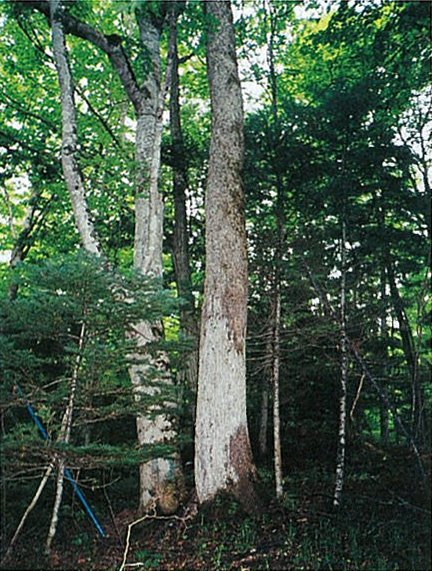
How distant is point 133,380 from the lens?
607 cm

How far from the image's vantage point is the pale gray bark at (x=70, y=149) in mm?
6512

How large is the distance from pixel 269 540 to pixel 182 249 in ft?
20.1

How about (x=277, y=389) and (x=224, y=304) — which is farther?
(x=277, y=389)

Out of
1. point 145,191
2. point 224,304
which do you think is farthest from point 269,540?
point 145,191

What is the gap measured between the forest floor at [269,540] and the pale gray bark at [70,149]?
3.66 m

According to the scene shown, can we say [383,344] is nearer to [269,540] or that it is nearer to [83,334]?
[269,540]

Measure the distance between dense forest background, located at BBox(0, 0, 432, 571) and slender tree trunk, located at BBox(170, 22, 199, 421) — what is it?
5 centimetres

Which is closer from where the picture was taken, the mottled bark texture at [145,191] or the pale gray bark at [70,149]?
the mottled bark texture at [145,191]

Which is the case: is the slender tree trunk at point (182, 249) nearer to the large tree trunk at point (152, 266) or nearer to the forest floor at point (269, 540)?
the large tree trunk at point (152, 266)

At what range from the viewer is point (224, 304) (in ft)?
19.5

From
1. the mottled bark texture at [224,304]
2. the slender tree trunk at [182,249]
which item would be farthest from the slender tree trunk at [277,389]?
the slender tree trunk at [182,249]

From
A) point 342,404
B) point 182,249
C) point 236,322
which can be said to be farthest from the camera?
point 182,249

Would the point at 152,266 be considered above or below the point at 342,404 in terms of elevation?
above

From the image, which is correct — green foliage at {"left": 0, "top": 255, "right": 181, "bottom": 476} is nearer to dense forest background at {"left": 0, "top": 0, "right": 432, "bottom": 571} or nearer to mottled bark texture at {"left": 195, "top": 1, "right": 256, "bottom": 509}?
dense forest background at {"left": 0, "top": 0, "right": 432, "bottom": 571}
